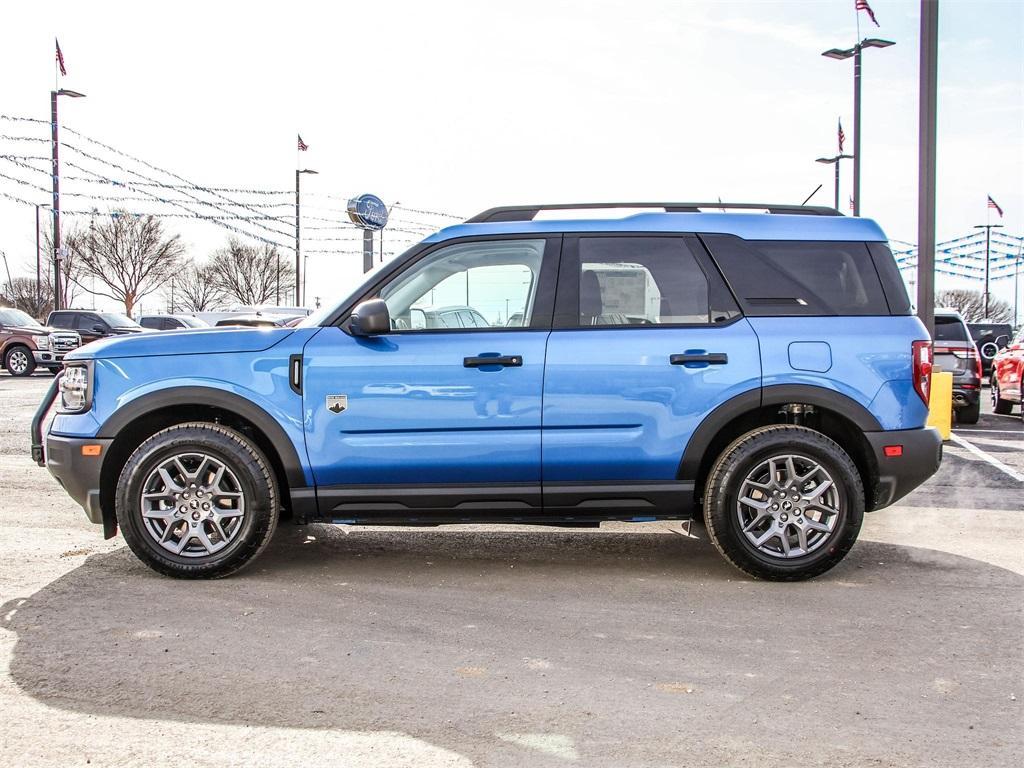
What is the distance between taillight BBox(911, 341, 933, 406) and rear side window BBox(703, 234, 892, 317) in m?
0.25

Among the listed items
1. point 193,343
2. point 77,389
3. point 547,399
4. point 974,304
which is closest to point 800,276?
point 547,399

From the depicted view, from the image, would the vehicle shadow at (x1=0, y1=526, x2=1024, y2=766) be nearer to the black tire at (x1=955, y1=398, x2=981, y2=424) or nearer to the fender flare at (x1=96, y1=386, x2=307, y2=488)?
the fender flare at (x1=96, y1=386, x2=307, y2=488)

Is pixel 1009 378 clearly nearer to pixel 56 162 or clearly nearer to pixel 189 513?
pixel 189 513

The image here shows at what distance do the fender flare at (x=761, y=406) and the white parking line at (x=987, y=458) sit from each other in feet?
11.6

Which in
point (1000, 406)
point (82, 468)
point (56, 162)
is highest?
point (56, 162)

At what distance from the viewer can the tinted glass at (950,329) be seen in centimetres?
1394

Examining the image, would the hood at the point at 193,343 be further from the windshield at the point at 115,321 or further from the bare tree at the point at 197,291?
the bare tree at the point at 197,291

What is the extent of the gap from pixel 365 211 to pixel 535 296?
110 feet

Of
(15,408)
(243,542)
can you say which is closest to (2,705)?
(243,542)

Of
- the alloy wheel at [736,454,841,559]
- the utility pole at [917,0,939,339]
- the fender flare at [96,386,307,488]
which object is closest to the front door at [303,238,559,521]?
the fender flare at [96,386,307,488]

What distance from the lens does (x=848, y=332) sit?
17.3 ft

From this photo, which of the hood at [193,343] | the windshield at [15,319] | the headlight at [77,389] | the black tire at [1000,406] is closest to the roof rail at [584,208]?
the hood at [193,343]

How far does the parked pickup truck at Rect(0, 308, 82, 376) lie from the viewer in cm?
2569

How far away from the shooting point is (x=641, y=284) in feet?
17.4
